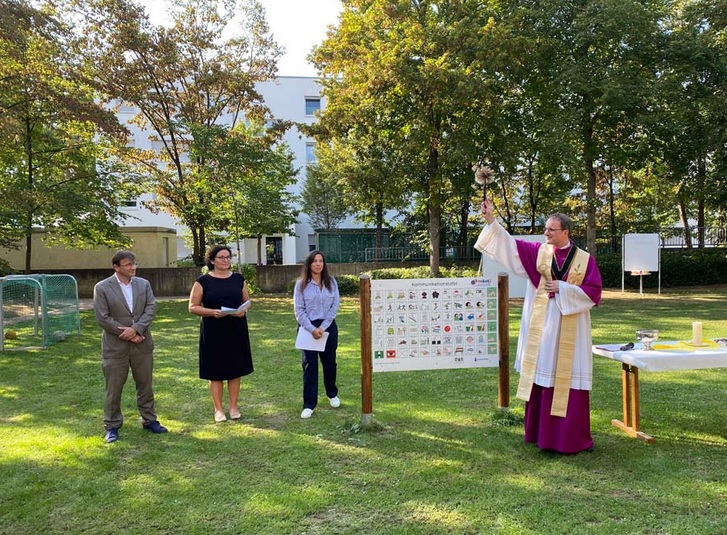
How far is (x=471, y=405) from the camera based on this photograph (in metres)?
5.73

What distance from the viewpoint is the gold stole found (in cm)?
424

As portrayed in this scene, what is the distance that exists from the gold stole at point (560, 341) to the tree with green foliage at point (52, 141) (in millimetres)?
11670

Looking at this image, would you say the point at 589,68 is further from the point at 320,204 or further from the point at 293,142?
the point at 293,142

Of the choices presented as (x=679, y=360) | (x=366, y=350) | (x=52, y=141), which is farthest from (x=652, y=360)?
(x=52, y=141)

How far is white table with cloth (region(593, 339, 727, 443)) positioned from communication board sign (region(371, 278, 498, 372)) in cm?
103

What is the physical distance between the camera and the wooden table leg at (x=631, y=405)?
4617 millimetres

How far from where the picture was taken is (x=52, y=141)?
590 inches

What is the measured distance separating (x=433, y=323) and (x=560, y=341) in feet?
3.82

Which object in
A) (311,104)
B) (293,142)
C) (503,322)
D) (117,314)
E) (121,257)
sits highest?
(311,104)

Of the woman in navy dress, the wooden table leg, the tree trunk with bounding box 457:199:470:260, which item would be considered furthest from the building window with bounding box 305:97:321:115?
the wooden table leg

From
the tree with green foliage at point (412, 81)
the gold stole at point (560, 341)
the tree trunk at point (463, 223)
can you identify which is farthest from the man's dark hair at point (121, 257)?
the tree trunk at point (463, 223)

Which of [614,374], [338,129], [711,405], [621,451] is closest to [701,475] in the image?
[621,451]

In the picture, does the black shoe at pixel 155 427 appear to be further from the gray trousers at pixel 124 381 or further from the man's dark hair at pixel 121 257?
the man's dark hair at pixel 121 257

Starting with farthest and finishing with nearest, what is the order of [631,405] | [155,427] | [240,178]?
[240,178]
[155,427]
[631,405]
